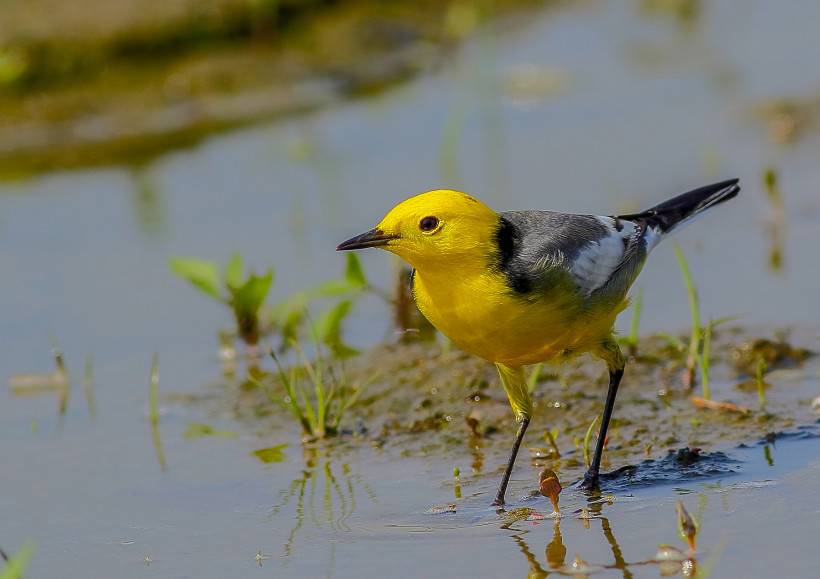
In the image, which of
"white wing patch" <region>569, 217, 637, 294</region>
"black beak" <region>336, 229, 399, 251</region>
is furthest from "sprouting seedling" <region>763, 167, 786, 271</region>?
"black beak" <region>336, 229, 399, 251</region>

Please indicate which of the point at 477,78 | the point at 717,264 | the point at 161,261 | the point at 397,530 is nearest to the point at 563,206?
the point at 717,264

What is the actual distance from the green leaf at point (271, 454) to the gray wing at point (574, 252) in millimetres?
1448

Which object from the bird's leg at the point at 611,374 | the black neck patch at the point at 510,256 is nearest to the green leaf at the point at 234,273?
the black neck patch at the point at 510,256

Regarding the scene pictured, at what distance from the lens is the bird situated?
558 cm

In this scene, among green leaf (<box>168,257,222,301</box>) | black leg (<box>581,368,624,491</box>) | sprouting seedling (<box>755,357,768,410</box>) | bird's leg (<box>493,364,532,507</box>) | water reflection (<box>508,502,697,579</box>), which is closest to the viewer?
water reflection (<box>508,502,697,579</box>)

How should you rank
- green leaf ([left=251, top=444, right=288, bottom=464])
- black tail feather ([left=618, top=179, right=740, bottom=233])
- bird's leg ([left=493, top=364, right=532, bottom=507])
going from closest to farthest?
bird's leg ([left=493, top=364, right=532, bottom=507]), green leaf ([left=251, top=444, right=288, bottom=464]), black tail feather ([left=618, top=179, right=740, bottom=233])

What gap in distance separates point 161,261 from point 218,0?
14.6ft

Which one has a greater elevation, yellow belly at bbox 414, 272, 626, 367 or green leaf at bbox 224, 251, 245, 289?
green leaf at bbox 224, 251, 245, 289

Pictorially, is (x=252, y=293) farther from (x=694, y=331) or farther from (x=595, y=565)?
(x=595, y=565)

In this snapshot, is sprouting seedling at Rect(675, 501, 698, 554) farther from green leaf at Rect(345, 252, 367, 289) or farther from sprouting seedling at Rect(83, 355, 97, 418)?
sprouting seedling at Rect(83, 355, 97, 418)

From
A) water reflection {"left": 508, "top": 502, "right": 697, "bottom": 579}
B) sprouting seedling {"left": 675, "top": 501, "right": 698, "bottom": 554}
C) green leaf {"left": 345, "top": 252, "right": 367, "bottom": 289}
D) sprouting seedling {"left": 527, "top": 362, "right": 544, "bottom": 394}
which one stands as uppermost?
green leaf {"left": 345, "top": 252, "right": 367, "bottom": 289}

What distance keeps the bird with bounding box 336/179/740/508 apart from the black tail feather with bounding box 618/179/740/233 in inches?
31.4

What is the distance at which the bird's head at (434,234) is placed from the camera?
5602mm

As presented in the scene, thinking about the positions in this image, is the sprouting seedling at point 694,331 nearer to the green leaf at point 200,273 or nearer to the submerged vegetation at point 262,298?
the submerged vegetation at point 262,298
